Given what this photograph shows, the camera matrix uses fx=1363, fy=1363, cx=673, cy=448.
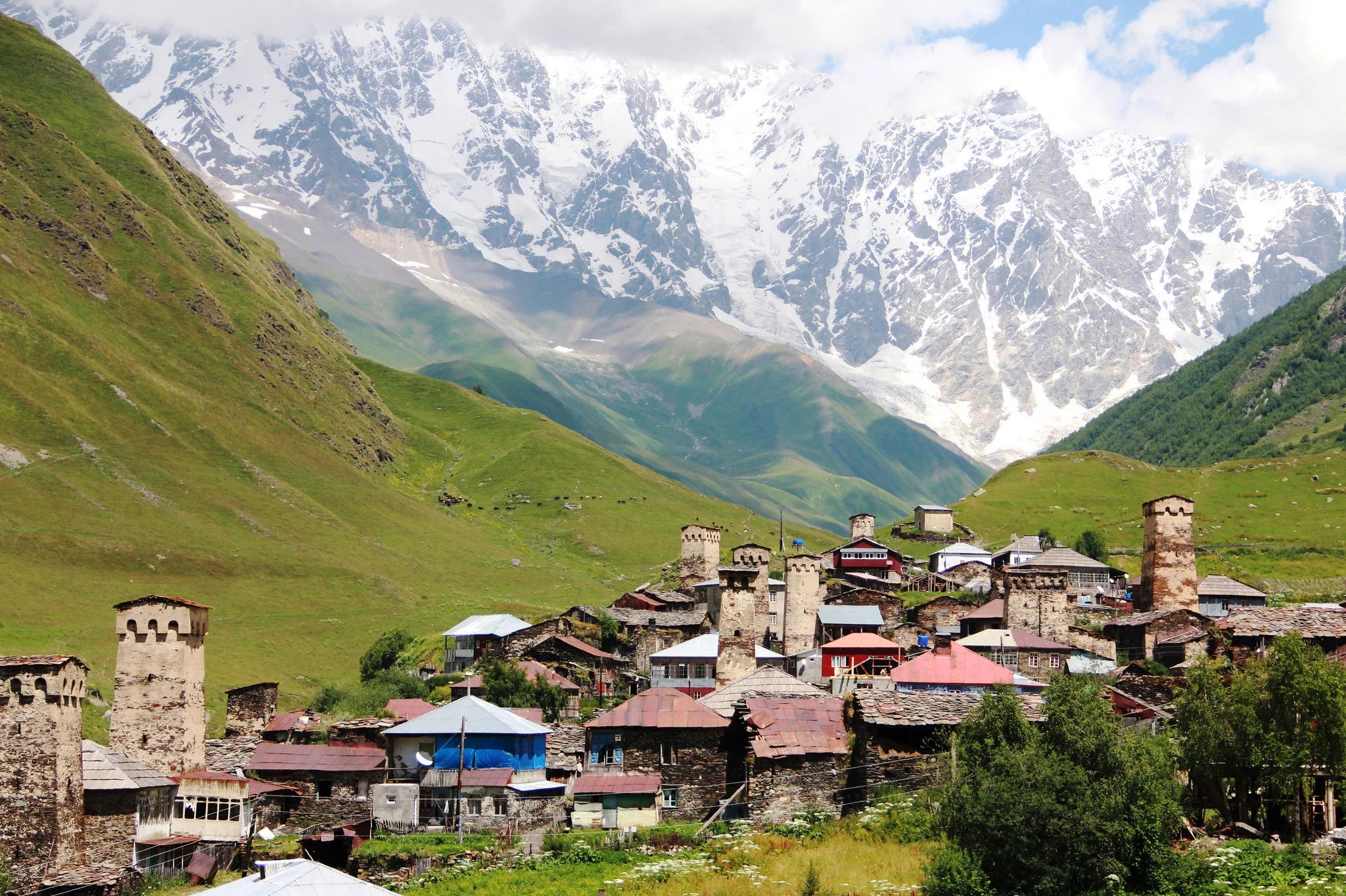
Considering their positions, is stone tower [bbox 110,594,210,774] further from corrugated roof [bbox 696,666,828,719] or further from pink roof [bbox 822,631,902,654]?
pink roof [bbox 822,631,902,654]

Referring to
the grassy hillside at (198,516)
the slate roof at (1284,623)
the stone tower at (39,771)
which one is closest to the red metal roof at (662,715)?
the stone tower at (39,771)

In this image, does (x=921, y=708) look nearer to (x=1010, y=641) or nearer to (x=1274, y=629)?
(x=1274, y=629)

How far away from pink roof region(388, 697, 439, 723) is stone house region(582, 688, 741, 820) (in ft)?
70.6

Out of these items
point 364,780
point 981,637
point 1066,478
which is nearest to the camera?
point 364,780

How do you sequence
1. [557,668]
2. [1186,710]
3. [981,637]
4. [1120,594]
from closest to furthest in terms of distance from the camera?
1. [1186,710]
2. [981,637]
3. [557,668]
4. [1120,594]

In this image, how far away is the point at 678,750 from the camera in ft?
170

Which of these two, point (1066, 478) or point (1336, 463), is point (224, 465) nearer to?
→ point (1066, 478)

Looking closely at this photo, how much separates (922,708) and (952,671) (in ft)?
53.3

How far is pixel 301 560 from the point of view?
147750 mm

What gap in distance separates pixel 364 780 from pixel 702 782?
16.2m

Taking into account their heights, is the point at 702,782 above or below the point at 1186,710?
below

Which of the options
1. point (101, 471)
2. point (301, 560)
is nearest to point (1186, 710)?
point (301, 560)

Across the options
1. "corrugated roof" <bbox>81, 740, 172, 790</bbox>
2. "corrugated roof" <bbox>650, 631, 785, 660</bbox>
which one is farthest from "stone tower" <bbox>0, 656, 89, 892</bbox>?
"corrugated roof" <bbox>650, 631, 785, 660</bbox>

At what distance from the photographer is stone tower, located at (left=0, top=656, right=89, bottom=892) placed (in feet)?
155
